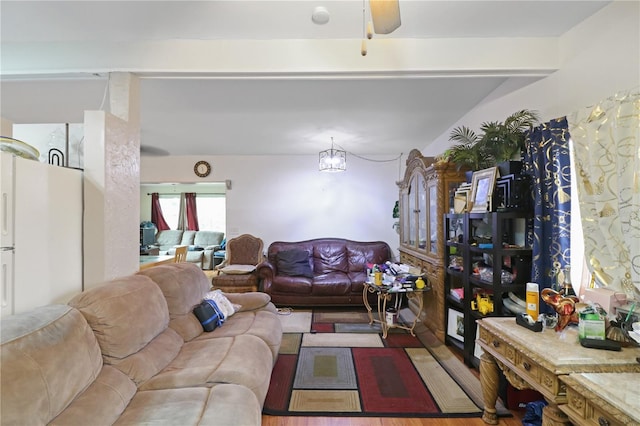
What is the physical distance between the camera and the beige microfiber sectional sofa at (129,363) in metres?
1.11

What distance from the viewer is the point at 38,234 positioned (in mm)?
1750

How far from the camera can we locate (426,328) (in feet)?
11.3

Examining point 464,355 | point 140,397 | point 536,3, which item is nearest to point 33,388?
point 140,397

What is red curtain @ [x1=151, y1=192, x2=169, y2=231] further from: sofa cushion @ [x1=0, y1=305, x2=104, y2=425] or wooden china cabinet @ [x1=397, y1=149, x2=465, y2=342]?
sofa cushion @ [x1=0, y1=305, x2=104, y2=425]

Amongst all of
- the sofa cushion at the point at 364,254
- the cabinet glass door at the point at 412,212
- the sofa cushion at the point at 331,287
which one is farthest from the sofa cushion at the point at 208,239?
the cabinet glass door at the point at 412,212

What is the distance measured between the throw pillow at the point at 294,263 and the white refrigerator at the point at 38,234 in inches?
112

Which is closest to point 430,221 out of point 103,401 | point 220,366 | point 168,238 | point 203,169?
point 220,366

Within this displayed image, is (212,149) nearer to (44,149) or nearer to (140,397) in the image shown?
(44,149)

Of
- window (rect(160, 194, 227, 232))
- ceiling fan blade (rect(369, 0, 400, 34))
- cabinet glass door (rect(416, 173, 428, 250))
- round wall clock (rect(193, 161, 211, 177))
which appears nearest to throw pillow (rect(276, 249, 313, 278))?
cabinet glass door (rect(416, 173, 428, 250))

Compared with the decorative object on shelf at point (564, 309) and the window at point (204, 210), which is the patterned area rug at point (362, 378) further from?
the window at point (204, 210)

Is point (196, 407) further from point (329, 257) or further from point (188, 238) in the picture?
point (188, 238)

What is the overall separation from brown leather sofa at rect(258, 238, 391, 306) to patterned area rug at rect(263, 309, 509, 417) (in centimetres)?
86

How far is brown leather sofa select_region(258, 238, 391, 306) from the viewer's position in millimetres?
4289

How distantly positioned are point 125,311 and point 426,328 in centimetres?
304
